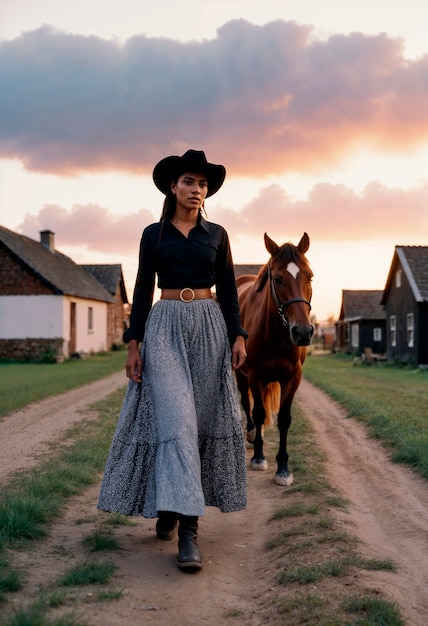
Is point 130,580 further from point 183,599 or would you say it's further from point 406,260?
point 406,260

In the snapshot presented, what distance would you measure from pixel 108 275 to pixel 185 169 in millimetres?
40884

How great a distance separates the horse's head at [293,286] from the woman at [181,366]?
3.99 ft

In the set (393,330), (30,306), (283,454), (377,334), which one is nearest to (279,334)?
(283,454)

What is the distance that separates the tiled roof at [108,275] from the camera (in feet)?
143

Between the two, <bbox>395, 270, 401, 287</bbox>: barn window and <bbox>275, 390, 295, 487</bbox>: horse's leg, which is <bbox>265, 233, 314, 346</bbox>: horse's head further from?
<bbox>395, 270, 401, 287</bbox>: barn window

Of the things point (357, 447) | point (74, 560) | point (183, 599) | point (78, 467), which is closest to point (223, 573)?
point (183, 599)

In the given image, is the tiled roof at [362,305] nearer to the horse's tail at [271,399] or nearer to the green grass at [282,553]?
the horse's tail at [271,399]

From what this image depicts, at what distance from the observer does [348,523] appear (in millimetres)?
4723

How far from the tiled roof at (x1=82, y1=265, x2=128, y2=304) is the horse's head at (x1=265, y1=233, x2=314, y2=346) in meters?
38.2

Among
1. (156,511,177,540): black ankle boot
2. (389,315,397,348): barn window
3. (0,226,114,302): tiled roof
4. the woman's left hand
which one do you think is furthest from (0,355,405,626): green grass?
(389,315,397,348): barn window

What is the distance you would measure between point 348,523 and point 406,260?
2548cm

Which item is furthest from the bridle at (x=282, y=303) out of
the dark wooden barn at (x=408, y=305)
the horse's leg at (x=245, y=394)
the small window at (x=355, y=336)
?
the small window at (x=355, y=336)

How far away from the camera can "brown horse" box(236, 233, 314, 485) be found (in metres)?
5.61

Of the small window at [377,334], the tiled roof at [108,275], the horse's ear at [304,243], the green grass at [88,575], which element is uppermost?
the tiled roof at [108,275]
